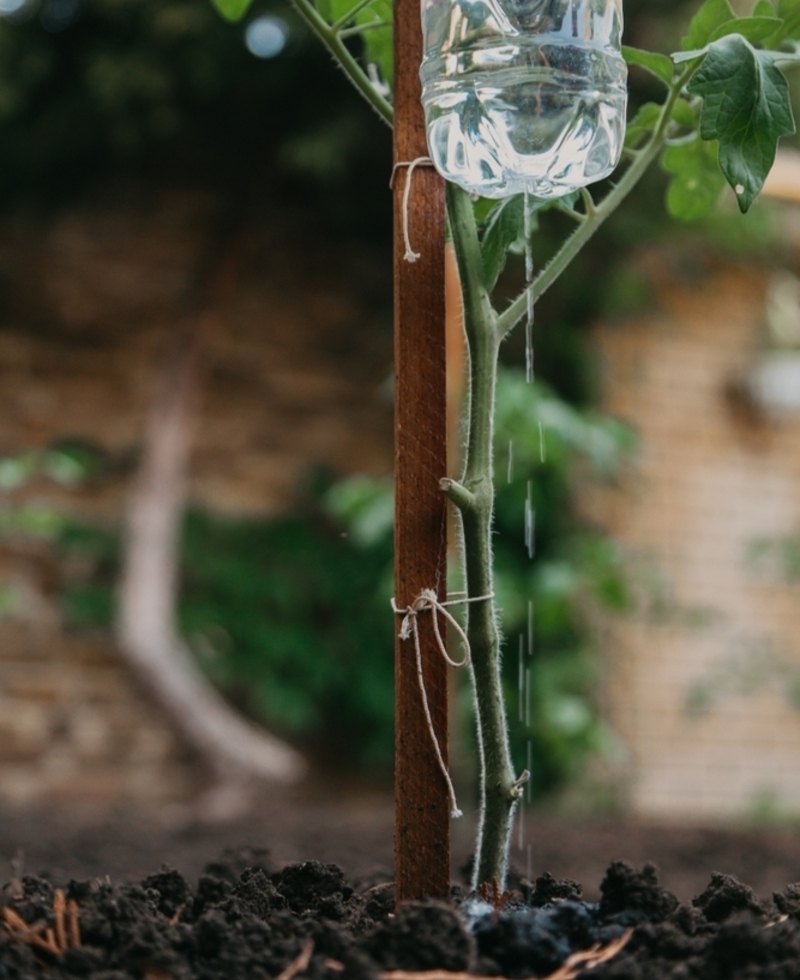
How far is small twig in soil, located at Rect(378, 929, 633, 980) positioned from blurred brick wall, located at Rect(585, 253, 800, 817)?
3.59 meters

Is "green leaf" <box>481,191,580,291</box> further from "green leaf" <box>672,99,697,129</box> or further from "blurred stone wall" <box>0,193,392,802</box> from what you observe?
"blurred stone wall" <box>0,193,392,802</box>

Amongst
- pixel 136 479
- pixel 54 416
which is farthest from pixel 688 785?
pixel 54 416

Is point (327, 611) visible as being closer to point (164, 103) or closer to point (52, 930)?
point (164, 103)

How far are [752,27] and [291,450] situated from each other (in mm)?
3818

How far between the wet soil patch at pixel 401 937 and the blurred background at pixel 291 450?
2910 mm

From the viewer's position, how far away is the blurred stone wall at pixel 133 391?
428 centimetres

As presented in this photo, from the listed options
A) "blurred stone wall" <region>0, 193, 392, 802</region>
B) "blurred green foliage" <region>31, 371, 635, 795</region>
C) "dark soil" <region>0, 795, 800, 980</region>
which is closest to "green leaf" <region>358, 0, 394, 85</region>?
"dark soil" <region>0, 795, 800, 980</region>

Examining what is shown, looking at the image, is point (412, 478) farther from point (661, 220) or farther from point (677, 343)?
point (677, 343)

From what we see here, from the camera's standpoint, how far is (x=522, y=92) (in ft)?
3.07

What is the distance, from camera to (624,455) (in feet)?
14.8

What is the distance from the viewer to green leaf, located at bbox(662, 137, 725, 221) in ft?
4.00

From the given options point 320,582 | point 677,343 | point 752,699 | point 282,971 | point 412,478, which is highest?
point 677,343

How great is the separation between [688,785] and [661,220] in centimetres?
209

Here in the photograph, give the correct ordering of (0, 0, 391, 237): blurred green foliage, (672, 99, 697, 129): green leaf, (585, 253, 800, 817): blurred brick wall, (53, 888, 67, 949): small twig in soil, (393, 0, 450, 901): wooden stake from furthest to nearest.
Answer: (585, 253, 800, 817): blurred brick wall, (0, 0, 391, 237): blurred green foliage, (672, 99, 697, 129): green leaf, (393, 0, 450, 901): wooden stake, (53, 888, 67, 949): small twig in soil
